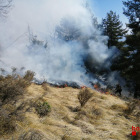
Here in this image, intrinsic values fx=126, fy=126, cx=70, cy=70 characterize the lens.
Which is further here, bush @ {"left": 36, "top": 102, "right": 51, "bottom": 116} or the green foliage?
the green foliage

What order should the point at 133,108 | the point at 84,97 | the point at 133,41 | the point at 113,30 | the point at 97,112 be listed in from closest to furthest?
the point at 97,112 → the point at 133,108 → the point at 84,97 → the point at 133,41 → the point at 113,30

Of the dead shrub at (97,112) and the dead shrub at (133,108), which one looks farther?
the dead shrub at (133,108)

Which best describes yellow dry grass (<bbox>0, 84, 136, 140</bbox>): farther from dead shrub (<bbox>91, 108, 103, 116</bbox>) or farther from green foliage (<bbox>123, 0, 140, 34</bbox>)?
green foliage (<bbox>123, 0, 140, 34</bbox>)

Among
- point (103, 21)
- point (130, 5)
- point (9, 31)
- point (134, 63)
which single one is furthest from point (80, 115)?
point (103, 21)

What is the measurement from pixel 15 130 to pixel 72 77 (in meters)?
9.06

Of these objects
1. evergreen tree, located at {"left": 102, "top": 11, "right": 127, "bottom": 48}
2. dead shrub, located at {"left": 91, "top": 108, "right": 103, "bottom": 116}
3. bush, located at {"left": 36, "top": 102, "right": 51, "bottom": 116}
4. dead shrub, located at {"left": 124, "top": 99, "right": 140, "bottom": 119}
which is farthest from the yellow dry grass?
evergreen tree, located at {"left": 102, "top": 11, "right": 127, "bottom": 48}

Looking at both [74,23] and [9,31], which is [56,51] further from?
[74,23]

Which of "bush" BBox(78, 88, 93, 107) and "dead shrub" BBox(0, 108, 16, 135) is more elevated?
"bush" BBox(78, 88, 93, 107)

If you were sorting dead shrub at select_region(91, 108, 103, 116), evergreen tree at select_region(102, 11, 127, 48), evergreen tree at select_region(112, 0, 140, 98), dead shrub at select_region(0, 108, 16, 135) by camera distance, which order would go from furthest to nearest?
evergreen tree at select_region(102, 11, 127, 48) < evergreen tree at select_region(112, 0, 140, 98) < dead shrub at select_region(91, 108, 103, 116) < dead shrub at select_region(0, 108, 16, 135)

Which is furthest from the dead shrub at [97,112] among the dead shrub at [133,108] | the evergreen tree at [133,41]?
the evergreen tree at [133,41]

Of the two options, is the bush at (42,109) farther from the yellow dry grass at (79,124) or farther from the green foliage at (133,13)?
the green foliage at (133,13)

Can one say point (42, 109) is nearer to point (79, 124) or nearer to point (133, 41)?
point (79, 124)

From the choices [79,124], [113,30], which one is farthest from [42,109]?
[113,30]

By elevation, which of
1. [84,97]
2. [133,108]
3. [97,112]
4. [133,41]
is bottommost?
[97,112]
